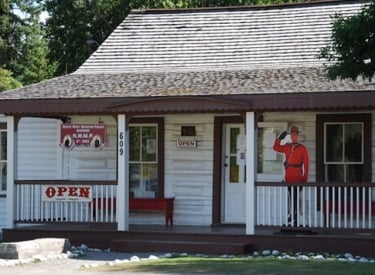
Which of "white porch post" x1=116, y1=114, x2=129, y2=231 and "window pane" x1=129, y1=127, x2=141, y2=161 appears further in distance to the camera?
"window pane" x1=129, y1=127, x2=141, y2=161

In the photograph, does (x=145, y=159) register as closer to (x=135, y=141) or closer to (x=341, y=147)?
(x=135, y=141)

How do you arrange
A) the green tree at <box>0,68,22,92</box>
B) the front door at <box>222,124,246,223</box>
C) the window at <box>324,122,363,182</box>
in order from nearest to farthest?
the window at <box>324,122,363,182</box>, the front door at <box>222,124,246,223</box>, the green tree at <box>0,68,22,92</box>

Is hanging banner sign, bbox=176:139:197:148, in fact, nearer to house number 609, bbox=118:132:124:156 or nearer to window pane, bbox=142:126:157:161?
window pane, bbox=142:126:157:161

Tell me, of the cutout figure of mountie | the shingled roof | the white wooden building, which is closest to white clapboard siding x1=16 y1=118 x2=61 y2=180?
the white wooden building

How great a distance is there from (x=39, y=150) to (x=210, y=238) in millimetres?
5502

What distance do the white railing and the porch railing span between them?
3158mm

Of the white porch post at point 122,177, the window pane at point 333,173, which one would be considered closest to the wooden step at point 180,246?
the white porch post at point 122,177

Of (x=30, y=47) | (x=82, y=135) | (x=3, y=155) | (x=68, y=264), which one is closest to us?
(x=68, y=264)

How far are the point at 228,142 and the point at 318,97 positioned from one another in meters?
3.54

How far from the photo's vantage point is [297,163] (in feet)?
52.7

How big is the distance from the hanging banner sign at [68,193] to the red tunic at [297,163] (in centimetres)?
412

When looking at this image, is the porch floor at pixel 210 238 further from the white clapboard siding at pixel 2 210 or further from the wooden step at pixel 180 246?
the white clapboard siding at pixel 2 210

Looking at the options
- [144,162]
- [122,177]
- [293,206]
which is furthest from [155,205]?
[293,206]

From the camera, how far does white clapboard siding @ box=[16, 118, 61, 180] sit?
1966cm
